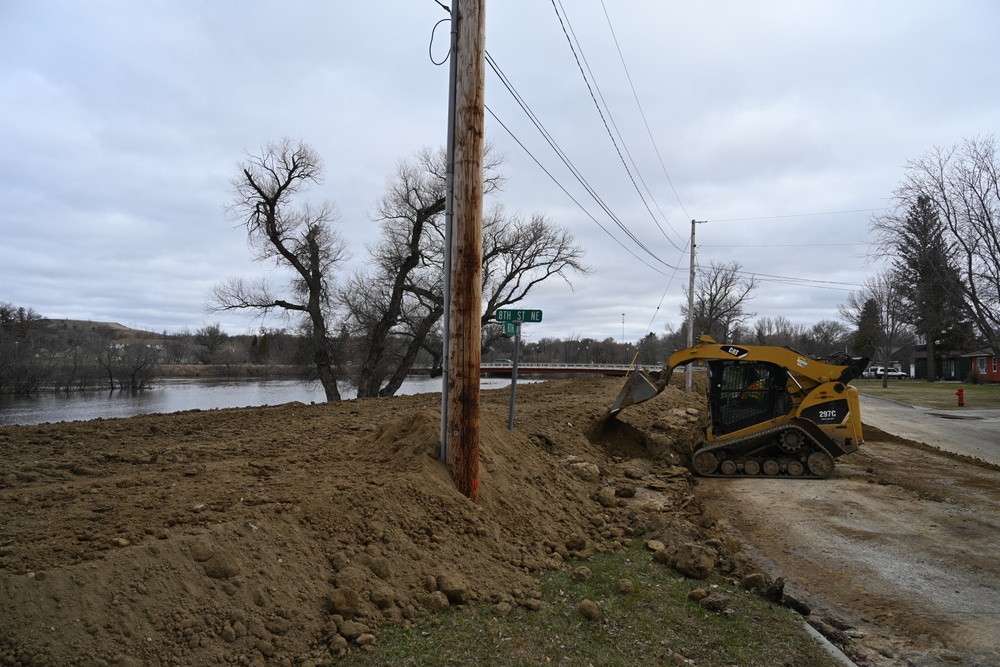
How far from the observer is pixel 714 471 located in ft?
39.9

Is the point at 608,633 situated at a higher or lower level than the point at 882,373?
lower

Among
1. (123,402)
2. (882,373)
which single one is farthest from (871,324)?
(123,402)

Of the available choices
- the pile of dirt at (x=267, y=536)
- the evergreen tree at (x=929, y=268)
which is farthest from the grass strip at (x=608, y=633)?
the evergreen tree at (x=929, y=268)

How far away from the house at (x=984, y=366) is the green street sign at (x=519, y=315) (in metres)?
56.2

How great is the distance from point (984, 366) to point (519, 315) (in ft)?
202

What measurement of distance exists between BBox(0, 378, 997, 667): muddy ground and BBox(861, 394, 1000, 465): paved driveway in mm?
7990

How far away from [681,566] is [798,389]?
7.76m

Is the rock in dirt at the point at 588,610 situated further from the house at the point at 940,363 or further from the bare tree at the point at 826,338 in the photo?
the bare tree at the point at 826,338

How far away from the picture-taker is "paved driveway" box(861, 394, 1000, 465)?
16.3 meters

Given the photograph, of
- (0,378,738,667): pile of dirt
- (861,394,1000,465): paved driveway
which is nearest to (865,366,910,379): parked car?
(861,394,1000,465): paved driveway

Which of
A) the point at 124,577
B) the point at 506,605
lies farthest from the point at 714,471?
the point at 124,577

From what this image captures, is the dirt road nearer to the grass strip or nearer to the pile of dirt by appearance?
the grass strip

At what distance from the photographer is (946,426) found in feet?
69.0

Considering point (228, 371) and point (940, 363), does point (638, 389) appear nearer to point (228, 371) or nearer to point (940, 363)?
point (228, 371)
